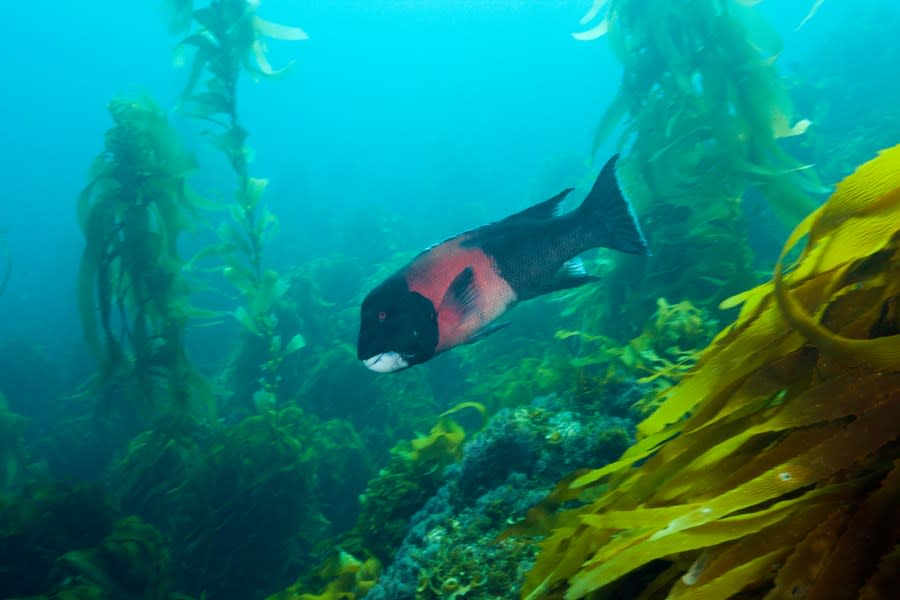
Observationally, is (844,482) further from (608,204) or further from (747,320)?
(608,204)

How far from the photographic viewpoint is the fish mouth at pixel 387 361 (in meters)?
2.10

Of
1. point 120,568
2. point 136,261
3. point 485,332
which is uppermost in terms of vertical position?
point 136,261

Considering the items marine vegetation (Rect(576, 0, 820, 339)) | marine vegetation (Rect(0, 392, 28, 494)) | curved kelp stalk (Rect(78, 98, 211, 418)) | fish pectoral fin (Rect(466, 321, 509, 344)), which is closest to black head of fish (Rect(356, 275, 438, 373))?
fish pectoral fin (Rect(466, 321, 509, 344))

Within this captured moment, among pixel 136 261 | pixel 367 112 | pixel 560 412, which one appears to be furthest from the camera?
pixel 367 112

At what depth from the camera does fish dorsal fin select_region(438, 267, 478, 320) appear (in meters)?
2.10

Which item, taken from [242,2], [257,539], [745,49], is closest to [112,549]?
[257,539]

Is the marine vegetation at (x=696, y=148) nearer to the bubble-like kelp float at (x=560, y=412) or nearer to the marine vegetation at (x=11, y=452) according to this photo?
the bubble-like kelp float at (x=560, y=412)

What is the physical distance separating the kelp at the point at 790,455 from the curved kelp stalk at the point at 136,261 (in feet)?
15.7

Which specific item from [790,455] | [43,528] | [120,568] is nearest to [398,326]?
[790,455]

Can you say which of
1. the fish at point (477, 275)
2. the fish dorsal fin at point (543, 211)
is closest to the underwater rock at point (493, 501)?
the fish at point (477, 275)

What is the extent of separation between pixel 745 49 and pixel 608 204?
389cm

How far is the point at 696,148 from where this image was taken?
4590 millimetres

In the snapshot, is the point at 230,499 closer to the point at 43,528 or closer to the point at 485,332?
the point at 43,528

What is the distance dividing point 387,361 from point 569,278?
3.30ft
